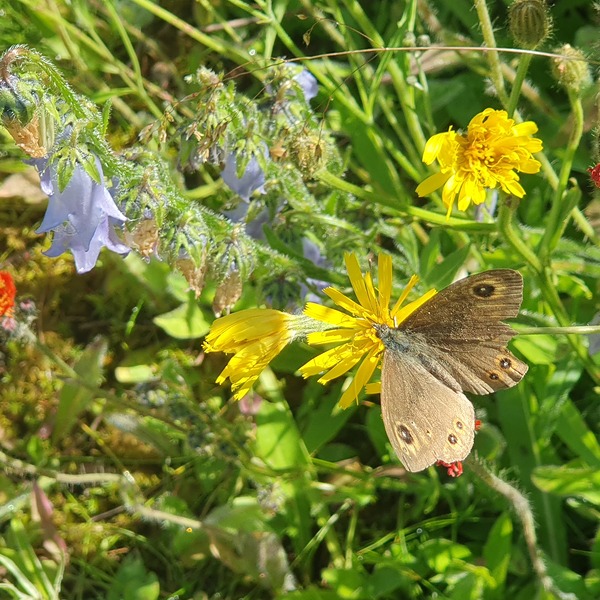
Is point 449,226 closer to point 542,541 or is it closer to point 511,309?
point 511,309

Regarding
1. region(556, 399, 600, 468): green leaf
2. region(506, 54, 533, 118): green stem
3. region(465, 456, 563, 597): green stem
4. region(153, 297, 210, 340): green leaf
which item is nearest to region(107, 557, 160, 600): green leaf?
region(153, 297, 210, 340): green leaf

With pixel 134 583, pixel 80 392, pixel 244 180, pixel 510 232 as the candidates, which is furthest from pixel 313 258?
pixel 134 583

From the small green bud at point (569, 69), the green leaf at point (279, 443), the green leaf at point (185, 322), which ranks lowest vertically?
the green leaf at point (279, 443)

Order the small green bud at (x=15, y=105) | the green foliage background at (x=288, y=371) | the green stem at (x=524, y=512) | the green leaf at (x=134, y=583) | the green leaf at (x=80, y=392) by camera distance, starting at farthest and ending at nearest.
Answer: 1. the green leaf at (x=80, y=392)
2. the green leaf at (x=134, y=583)
3. the green foliage background at (x=288, y=371)
4. the green stem at (x=524, y=512)
5. the small green bud at (x=15, y=105)

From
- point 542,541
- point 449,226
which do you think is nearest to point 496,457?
point 542,541

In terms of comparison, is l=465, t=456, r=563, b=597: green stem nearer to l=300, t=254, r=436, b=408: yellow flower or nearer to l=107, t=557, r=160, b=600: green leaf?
l=300, t=254, r=436, b=408: yellow flower

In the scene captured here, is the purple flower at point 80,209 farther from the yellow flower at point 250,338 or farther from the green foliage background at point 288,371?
the yellow flower at point 250,338

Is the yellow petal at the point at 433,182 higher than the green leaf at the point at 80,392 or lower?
higher

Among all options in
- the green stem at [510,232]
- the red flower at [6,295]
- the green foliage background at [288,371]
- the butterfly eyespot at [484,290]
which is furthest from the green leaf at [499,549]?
the red flower at [6,295]
